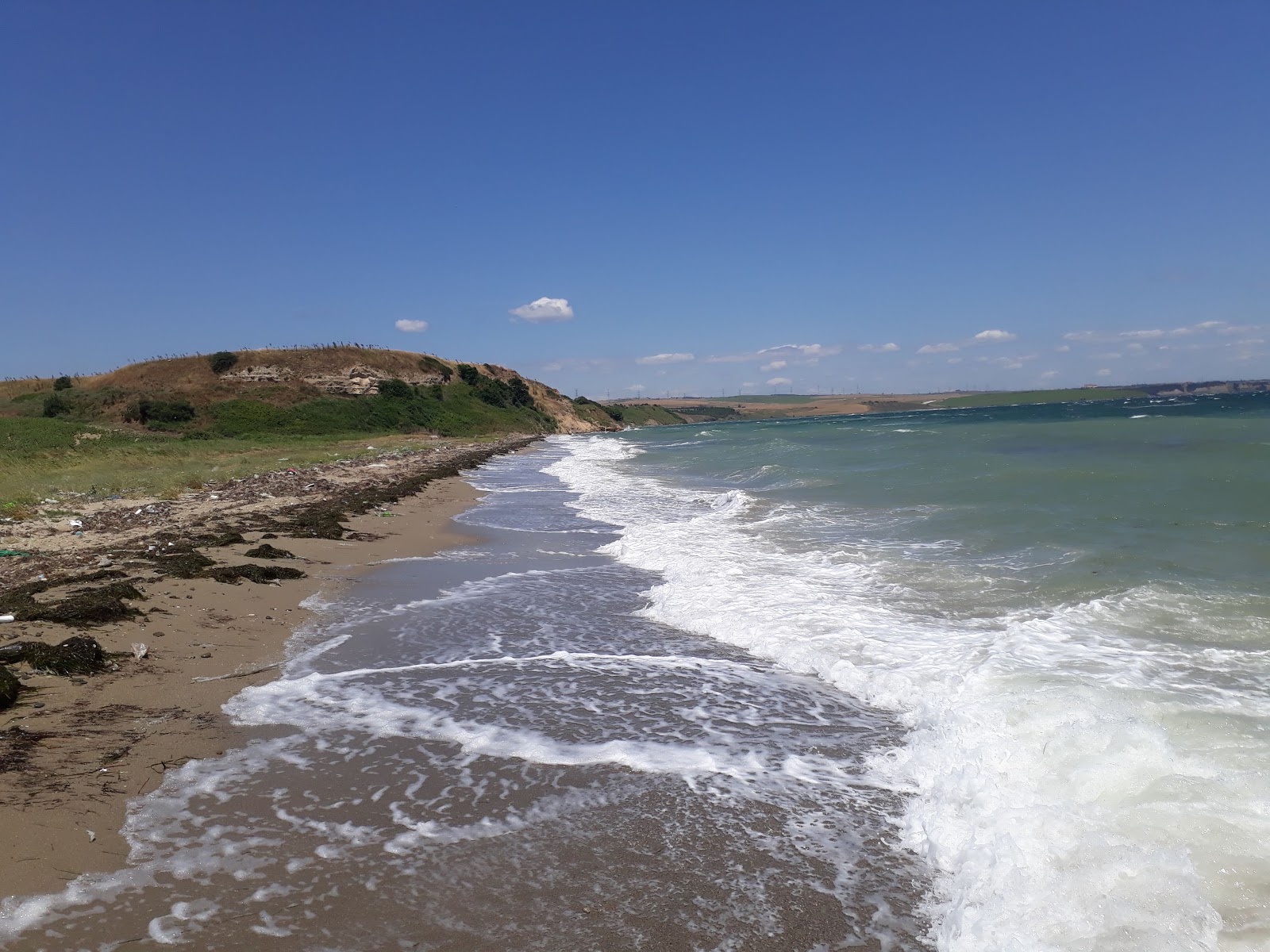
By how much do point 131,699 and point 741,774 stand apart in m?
4.36

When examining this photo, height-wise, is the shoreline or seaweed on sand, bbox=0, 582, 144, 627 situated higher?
seaweed on sand, bbox=0, 582, 144, 627

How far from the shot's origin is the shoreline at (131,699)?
3613 millimetres

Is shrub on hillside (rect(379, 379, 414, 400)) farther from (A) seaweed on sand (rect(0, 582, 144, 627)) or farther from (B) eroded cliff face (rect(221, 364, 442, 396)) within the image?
(A) seaweed on sand (rect(0, 582, 144, 627))

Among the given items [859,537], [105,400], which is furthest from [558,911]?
[105,400]

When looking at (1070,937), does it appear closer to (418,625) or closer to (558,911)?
(558,911)

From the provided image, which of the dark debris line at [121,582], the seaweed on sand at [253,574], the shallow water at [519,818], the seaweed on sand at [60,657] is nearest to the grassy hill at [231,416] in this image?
the dark debris line at [121,582]

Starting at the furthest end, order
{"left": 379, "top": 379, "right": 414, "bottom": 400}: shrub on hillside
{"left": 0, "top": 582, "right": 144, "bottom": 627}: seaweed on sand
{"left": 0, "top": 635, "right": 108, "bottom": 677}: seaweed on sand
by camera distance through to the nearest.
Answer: {"left": 379, "top": 379, "right": 414, "bottom": 400}: shrub on hillside → {"left": 0, "top": 582, "right": 144, "bottom": 627}: seaweed on sand → {"left": 0, "top": 635, "right": 108, "bottom": 677}: seaweed on sand

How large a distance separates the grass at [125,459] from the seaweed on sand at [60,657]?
9.93 m

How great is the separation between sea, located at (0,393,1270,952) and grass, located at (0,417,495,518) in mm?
12238

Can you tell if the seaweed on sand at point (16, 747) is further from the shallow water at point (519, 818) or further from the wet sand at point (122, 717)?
the shallow water at point (519, 818)

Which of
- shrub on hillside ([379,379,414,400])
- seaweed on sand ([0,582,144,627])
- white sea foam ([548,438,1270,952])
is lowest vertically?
white sea foam ([548,438,1270,952])

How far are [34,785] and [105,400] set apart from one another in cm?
6644

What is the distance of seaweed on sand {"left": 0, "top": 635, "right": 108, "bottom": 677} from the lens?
5668mm

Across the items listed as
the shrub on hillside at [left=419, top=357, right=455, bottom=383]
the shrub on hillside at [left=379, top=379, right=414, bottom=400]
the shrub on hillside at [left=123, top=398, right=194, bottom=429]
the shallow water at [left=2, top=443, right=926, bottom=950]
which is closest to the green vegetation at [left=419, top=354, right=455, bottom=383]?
the shrub on hillside at [left=419, top=357, right=455, bottom=383]
